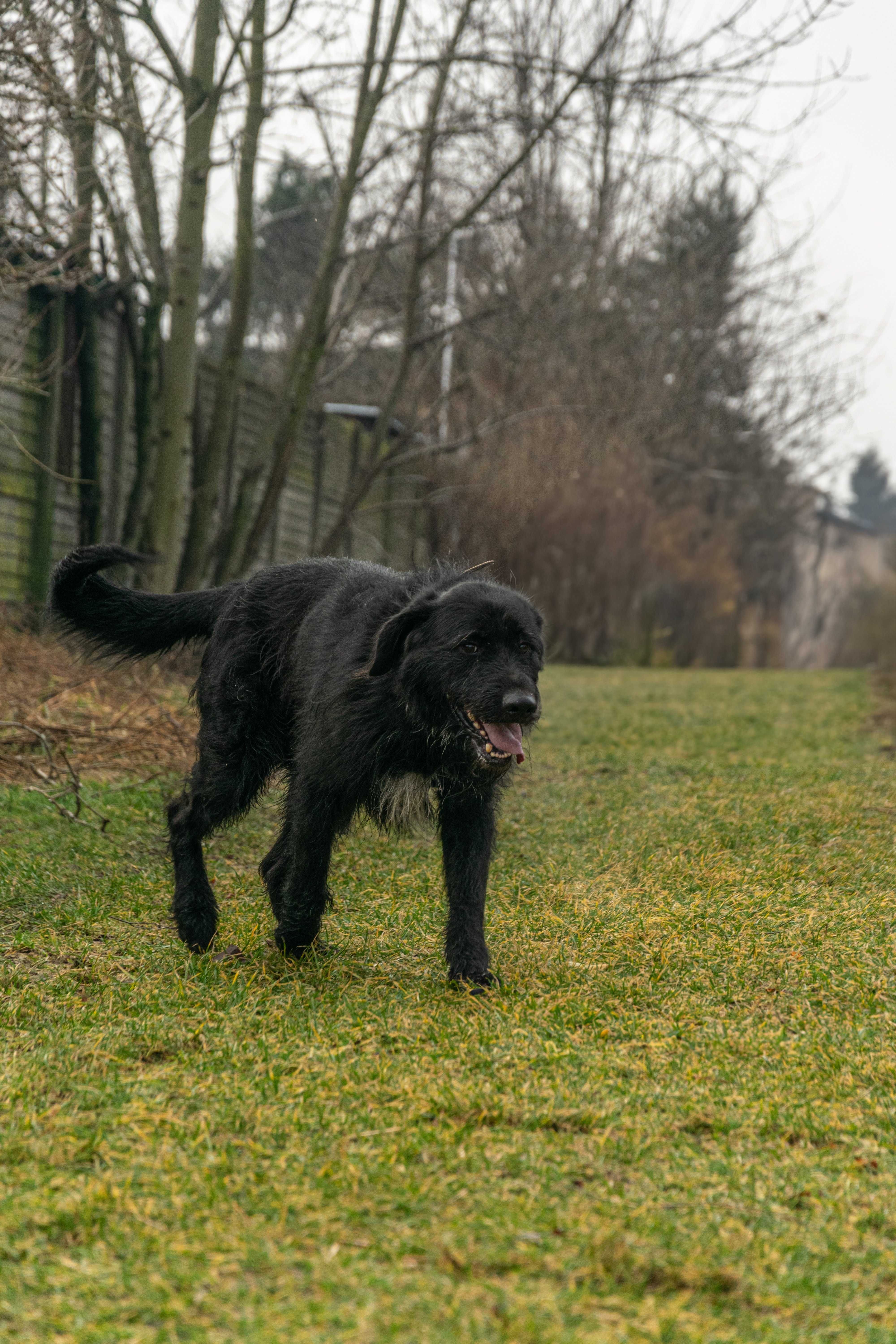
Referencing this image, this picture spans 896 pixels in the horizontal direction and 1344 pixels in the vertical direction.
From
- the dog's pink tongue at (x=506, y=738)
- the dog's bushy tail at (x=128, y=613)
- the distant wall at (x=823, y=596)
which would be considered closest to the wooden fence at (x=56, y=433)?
the dog's bushy tail at (x=128, y=613)

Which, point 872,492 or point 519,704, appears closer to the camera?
point 519,704

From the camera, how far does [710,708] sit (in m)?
11.3

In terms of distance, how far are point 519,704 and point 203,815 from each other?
4.24 ft

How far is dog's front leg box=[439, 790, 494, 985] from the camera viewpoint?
3486mm

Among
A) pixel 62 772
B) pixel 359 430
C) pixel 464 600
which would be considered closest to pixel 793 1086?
pixel 464 600

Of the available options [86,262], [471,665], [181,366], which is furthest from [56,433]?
[471,665]

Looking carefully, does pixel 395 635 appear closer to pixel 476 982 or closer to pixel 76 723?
pixel 476 982

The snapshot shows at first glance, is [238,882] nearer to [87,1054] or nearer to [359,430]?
[87,1054]

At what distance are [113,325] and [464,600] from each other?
7.49m

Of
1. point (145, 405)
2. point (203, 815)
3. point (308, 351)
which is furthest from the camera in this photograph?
point (308, 351)

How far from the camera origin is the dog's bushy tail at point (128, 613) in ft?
14.6

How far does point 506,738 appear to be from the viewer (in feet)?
11.3

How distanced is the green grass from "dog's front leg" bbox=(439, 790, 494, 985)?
105 mm

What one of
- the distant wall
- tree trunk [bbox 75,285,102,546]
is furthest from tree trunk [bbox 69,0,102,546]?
the distant wall
